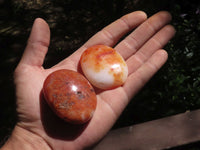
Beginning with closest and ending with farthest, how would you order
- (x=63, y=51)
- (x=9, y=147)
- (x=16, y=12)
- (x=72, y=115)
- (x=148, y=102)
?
1. (x=72, y=115)
2. (x=9, y=147)
3. (x=148, y=102)
4. (x=63, y=51)
5. (x=16, y=12)

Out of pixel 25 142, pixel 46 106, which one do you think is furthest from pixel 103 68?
pixel 25 142

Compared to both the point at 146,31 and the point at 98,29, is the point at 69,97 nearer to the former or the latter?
the point at 146,31

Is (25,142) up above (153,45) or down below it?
below

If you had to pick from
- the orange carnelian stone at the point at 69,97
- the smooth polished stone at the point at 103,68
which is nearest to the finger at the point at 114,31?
the smooth polished stone at the point at 103,68

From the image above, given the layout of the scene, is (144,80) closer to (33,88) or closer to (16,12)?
(33,88)

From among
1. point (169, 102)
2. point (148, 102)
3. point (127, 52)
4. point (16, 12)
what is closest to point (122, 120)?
point (148, 102)

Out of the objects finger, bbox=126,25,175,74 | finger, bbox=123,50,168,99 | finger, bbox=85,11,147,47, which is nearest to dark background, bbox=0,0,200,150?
finger, bbox=126,25,175,74
